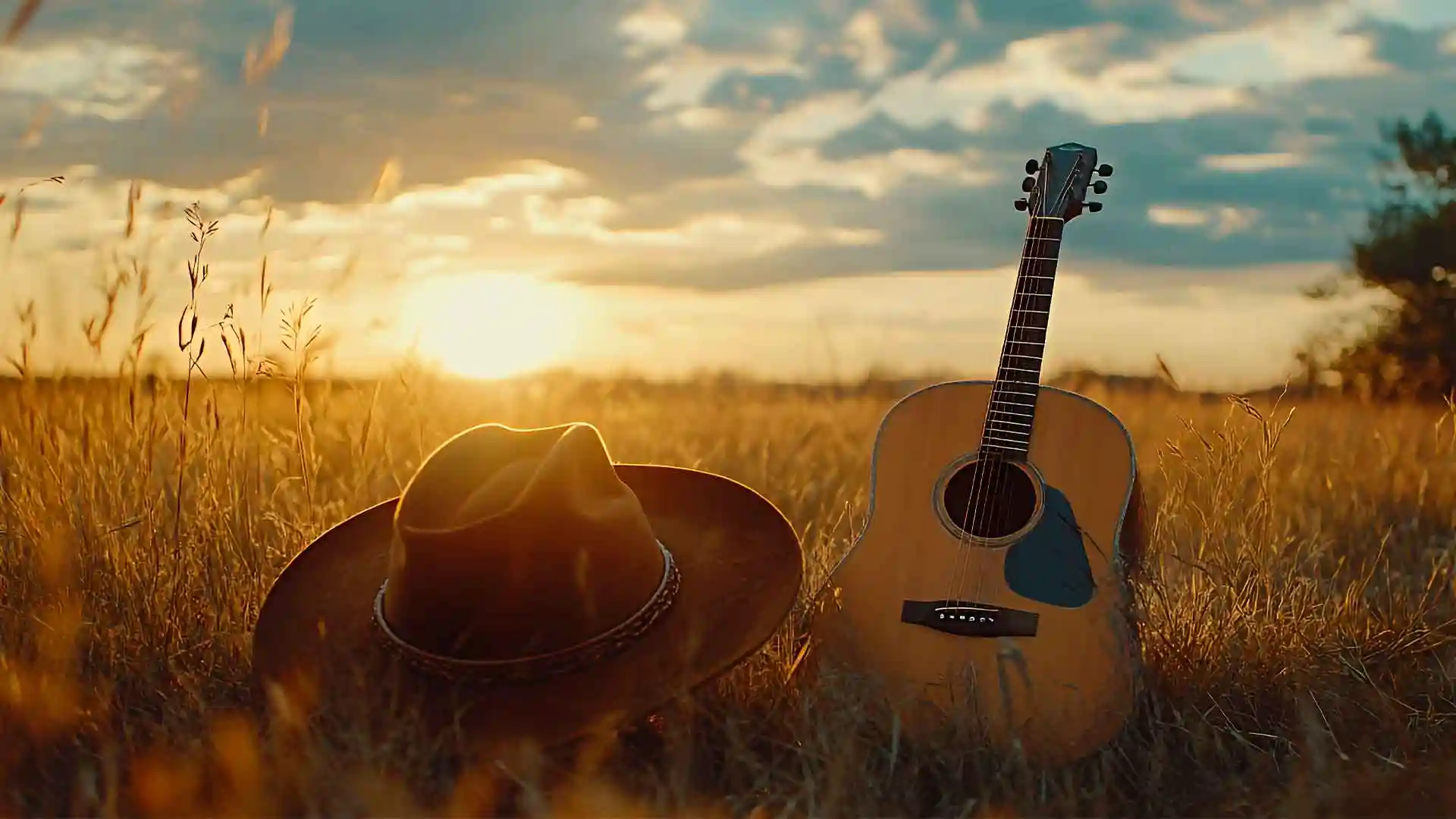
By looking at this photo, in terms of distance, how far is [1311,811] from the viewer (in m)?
2.07

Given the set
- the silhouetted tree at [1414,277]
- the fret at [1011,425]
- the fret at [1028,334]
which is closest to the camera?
the fret at [1011,425]

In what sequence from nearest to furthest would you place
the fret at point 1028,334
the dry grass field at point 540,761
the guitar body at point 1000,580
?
the dry grass field at point 540,761 → the guitar body at point 1000,580 → the fret at point 1028,334

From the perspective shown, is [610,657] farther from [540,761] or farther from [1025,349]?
[1025,349]

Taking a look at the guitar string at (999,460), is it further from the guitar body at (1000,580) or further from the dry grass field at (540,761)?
the dry grass field at (540,761)

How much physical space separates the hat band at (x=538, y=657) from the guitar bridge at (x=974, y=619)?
0.65 m

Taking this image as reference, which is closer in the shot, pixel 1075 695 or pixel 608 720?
pixel 608 720

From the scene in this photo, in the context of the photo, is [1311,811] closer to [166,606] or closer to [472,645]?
[472,645]

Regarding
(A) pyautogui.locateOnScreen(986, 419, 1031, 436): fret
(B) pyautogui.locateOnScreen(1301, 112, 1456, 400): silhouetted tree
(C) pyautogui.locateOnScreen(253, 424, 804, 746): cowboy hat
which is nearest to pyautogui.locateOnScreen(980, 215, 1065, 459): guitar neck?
(A) pyautogui.locateOnScreen(986, 419, 1031, 436): fret

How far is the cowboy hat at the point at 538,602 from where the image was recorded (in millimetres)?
2279

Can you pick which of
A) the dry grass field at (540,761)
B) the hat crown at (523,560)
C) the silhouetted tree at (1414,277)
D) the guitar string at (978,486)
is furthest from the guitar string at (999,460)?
the silhouetted tree at (1414,277)

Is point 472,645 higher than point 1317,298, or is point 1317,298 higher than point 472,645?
point 1317,298

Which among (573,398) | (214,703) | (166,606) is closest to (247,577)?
(166,606)

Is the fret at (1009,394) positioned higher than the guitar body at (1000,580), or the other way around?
the fret at (1009,394)

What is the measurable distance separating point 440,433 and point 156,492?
183cm
